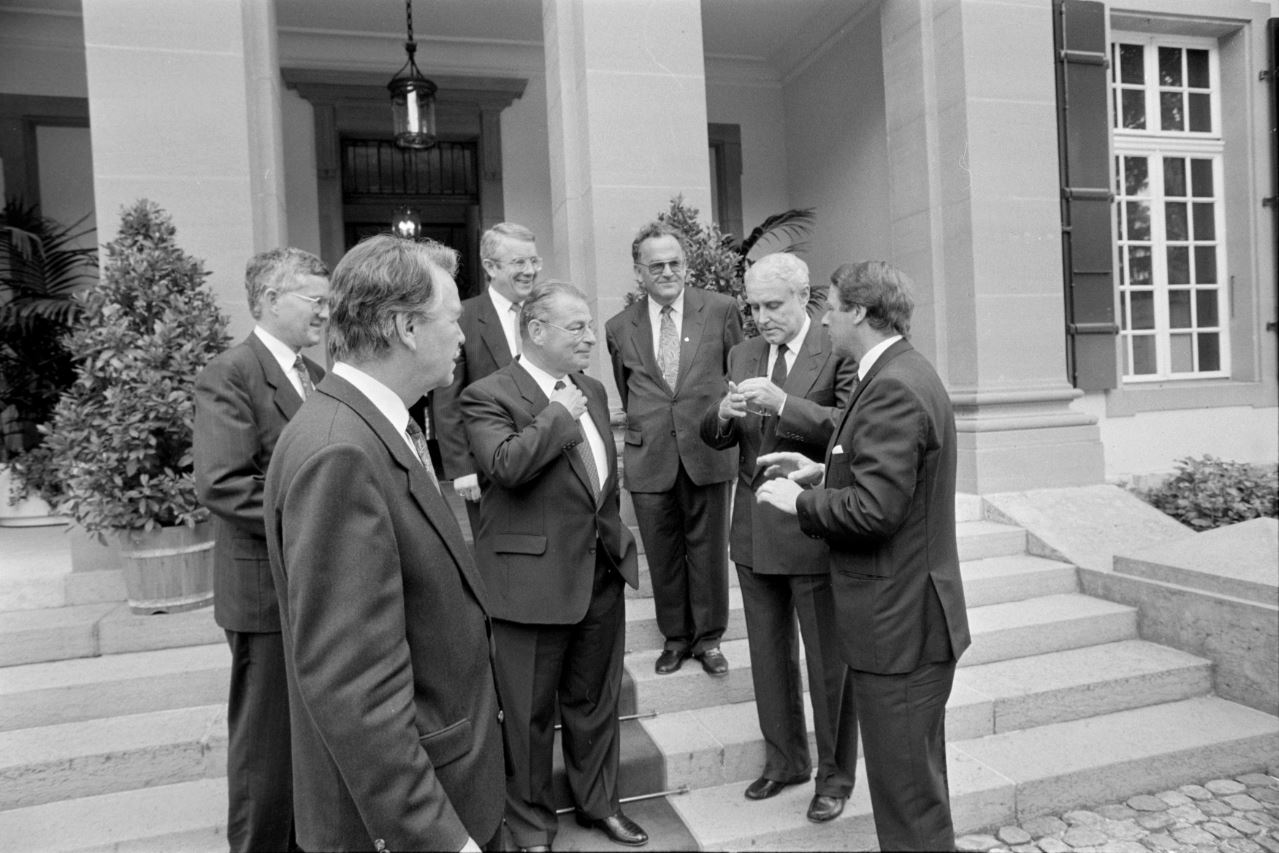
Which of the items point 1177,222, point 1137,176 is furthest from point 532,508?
point 1177,222

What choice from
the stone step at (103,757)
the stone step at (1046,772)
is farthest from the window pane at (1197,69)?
the stone step at (103,757)

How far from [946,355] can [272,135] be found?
505cm

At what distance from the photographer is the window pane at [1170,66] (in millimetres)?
7859

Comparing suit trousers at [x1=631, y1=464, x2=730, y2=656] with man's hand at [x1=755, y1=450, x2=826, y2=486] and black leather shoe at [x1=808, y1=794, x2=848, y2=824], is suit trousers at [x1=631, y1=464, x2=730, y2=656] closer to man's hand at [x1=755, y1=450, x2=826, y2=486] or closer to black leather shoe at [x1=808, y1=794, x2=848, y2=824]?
man's hand at [x1=755, y1=450, x2=826, y2=486]

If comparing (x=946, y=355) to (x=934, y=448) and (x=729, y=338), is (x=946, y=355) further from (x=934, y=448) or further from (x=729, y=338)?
(x=934, y=448)

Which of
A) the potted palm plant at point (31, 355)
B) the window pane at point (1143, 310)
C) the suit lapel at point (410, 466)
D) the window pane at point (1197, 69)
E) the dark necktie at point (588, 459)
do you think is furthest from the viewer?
the window pane at point (1197, 69)

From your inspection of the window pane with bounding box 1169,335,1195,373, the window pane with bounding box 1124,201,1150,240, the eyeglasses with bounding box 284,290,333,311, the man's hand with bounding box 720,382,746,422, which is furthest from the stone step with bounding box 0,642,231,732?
the window pane with bounding box 1169,335,1195,373

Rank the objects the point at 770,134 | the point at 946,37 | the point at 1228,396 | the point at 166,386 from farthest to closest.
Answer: the point at 770,134 → the point at 1228,396 → the point at 946,37 → the point at 166,386

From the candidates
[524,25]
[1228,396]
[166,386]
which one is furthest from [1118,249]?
[166,386]

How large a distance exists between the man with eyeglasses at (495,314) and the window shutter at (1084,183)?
4899 mm

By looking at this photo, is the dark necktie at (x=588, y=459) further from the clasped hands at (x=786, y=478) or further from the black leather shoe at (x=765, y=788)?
the black leather shoe at (x=765, y=788)

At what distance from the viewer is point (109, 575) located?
4.51 meters

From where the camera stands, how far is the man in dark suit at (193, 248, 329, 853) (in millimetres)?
2752

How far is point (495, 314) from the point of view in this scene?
409 centimetres
